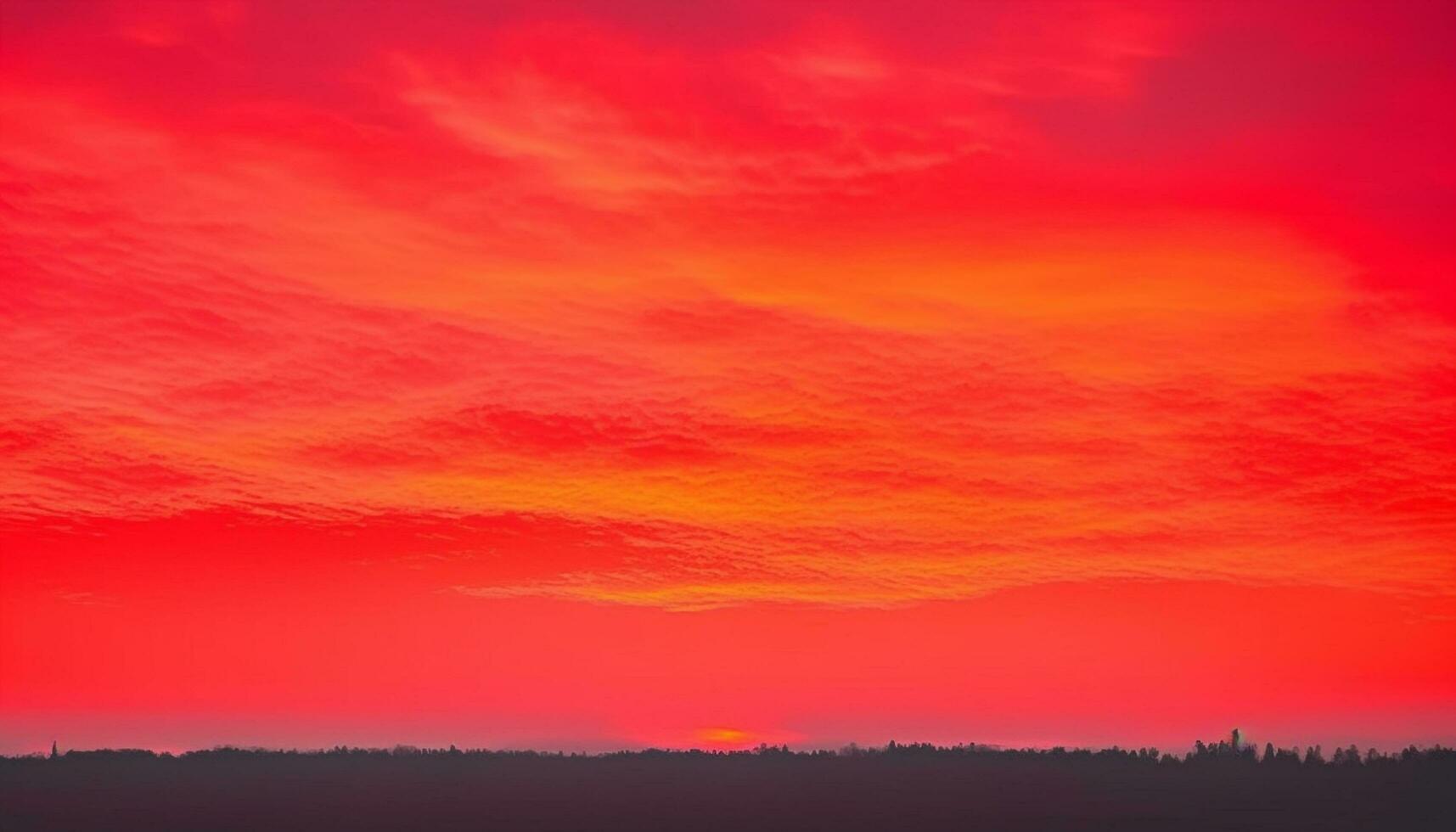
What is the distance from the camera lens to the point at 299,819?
411 ft

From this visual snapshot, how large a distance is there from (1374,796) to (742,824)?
297ft

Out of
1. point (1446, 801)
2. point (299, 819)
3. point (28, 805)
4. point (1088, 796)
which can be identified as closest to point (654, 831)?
point (299, 819)

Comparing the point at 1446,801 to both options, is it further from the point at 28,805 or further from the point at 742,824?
the point at 28,805

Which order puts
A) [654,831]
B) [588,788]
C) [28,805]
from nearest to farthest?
1. [654,831]
2. [28,805]
3. [588,788]

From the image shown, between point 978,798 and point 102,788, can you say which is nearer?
point 978,798

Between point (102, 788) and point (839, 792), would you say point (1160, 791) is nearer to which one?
point (839, 792)

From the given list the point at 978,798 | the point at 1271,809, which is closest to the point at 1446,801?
the point at 1271,809

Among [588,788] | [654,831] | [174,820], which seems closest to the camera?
[654,831]

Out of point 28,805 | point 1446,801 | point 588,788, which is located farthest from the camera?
point 588,788

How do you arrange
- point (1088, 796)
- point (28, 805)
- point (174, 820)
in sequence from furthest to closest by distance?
point (1088, 796)
point (28, 805)
point (174, 820)

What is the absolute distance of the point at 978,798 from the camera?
16900cm

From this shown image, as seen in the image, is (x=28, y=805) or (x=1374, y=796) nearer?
(x=28, y=805)

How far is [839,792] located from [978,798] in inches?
696

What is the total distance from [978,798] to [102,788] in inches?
3906
